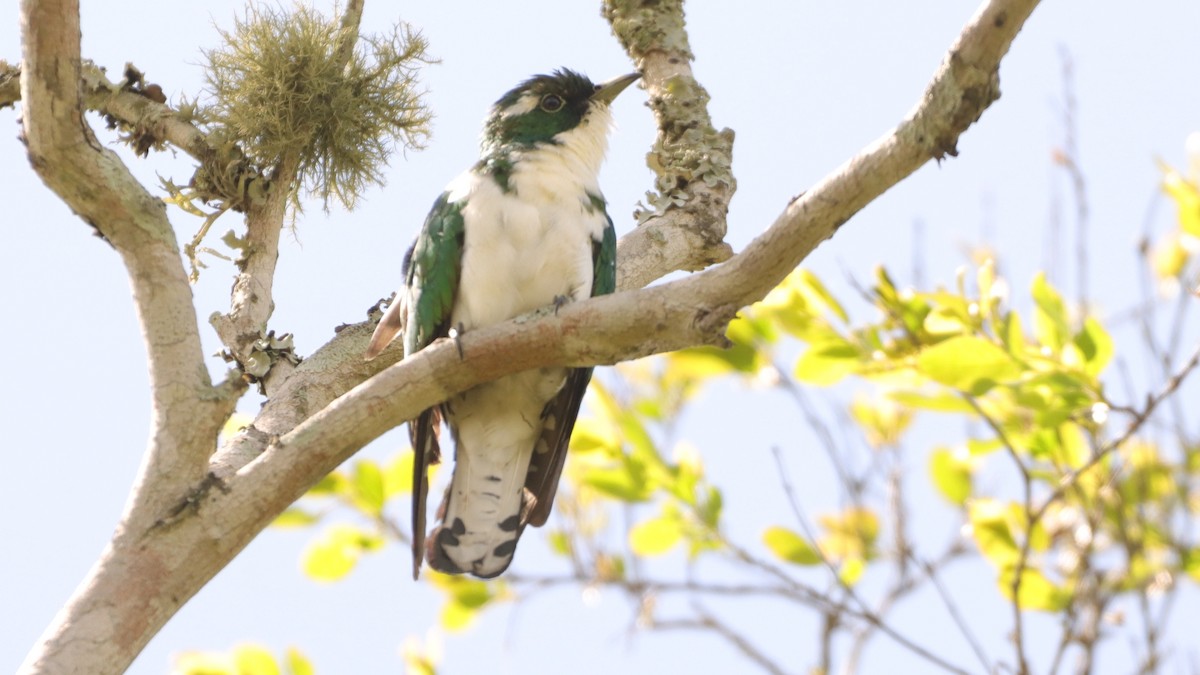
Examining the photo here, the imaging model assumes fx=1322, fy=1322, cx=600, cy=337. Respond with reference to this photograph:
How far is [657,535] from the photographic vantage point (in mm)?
4363

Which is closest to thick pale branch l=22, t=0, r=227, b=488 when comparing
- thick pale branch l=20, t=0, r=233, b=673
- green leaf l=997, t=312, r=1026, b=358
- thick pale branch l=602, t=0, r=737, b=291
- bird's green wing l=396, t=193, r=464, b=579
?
thick pale branch l=20, t=0, r=233, b=673

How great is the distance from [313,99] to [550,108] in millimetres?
1039

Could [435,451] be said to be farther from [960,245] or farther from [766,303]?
[960,245]

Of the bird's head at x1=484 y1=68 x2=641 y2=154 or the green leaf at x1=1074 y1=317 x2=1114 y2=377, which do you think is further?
the bird's head at x1=484 y1=68 x2=641 y2=154

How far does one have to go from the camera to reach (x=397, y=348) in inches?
158

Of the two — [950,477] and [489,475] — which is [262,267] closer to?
[489,475]

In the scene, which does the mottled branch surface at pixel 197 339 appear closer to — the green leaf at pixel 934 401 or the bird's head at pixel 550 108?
the green leaf at pixel 934 401

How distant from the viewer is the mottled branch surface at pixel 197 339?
8.71 feet

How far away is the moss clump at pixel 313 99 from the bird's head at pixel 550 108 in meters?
0.50

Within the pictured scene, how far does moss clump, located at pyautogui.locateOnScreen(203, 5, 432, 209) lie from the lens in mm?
3895

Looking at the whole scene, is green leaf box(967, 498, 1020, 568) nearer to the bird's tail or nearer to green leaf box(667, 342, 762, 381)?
green leaf box(667, 342, 762, 381)

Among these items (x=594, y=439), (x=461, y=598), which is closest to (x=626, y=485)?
(x=594, y=439)

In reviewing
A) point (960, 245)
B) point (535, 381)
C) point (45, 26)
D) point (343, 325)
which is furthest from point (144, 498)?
point (960, 245)

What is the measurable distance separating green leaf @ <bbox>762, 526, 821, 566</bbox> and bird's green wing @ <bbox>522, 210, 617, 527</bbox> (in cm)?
77
